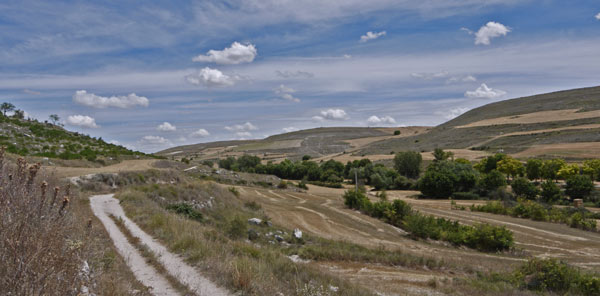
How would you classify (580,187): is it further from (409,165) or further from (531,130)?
(531,130)

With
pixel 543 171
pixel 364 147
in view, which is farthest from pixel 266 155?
pixel 543 171

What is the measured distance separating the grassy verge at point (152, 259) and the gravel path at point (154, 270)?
0.08m

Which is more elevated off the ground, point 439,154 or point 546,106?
point 546,106

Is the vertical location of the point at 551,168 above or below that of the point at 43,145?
below

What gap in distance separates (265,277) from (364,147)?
126 metres

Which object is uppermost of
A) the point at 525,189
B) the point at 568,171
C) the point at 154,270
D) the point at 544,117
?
the point at 544,117

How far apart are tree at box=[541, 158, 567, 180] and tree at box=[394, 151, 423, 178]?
24.3 metres

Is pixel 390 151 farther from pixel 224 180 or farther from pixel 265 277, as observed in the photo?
pixel 265 277

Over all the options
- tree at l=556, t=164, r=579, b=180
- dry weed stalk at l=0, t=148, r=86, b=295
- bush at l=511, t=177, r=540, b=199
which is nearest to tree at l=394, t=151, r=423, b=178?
tree at l=556, t=164, r=579, b=180

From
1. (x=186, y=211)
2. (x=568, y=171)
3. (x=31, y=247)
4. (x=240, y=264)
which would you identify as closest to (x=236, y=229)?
(x=186, y=211)

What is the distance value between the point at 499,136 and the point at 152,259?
112464 millimetres

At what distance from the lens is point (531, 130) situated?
100688 millimetres

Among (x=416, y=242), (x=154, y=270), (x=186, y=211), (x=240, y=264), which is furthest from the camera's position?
(x=416, y=242)

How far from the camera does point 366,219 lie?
33.0 m
